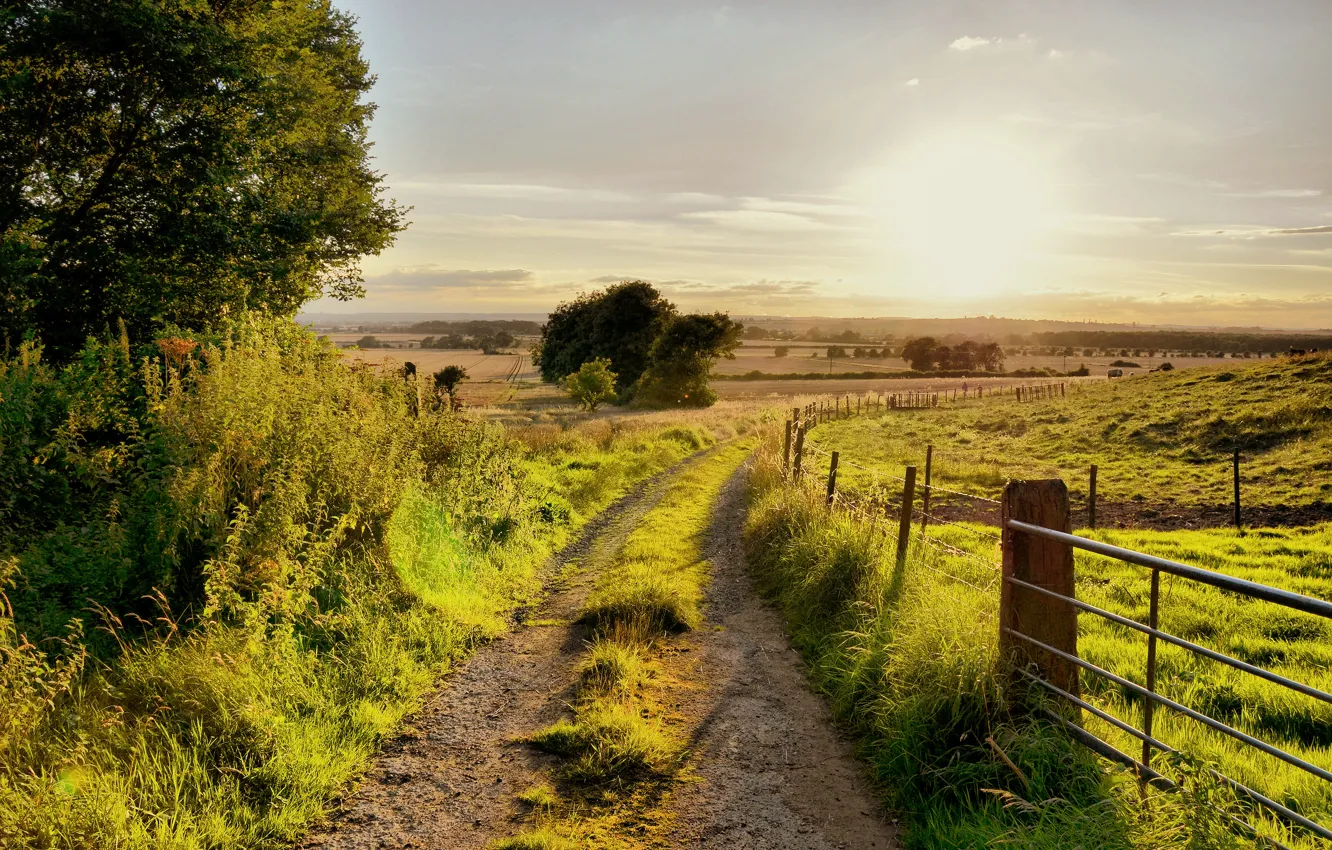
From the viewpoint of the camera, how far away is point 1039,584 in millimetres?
5016

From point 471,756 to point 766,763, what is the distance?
2.28 meters

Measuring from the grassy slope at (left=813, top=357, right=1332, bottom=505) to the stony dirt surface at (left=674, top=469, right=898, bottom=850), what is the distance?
1534cm

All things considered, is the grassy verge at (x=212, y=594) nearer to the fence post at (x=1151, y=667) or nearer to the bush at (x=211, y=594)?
the bush at (x=211, y=594)

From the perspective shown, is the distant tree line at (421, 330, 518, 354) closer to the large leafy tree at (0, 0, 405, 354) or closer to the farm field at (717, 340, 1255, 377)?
the farm field at (717, 340, 1255, 377)

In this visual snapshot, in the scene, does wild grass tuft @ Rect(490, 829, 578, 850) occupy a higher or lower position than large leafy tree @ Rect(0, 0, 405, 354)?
lower

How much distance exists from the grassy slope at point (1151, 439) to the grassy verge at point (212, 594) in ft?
52.6

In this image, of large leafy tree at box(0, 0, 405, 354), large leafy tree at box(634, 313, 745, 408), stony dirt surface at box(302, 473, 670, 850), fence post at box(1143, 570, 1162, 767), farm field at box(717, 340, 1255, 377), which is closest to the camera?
fence post at box(1143, 570, 1162, 767)

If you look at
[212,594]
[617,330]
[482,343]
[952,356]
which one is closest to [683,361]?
[617,330]

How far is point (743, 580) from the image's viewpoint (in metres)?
10.5

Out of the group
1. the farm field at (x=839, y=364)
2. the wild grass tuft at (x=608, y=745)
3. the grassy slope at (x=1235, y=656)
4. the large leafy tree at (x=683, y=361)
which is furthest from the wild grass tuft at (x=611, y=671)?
the farm field at (x=839, y=364)

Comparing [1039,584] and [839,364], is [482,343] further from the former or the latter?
[1039,584]

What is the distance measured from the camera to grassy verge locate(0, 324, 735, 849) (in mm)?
4395

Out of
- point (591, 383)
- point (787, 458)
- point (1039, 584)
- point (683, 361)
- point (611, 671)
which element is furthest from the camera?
point (683, 361)

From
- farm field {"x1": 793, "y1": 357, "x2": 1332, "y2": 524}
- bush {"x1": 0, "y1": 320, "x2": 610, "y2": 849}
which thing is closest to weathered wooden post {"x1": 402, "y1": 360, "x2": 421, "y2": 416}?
bush {"x1": 0, "y1": 320, "x2": 610, "y2": 849}
